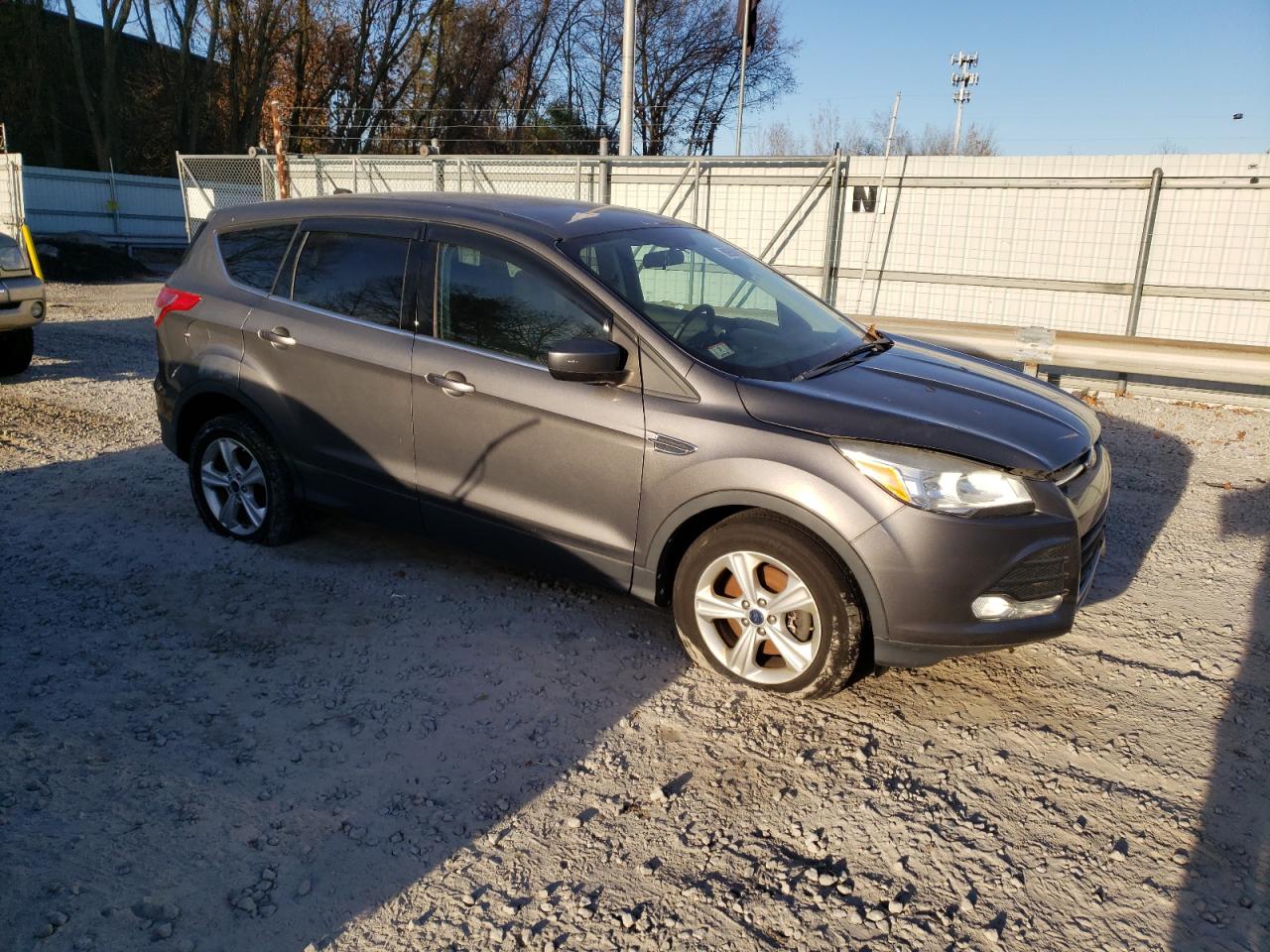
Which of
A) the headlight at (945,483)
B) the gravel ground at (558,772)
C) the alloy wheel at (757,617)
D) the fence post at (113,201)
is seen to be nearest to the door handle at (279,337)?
the gravel ground at (558,772)

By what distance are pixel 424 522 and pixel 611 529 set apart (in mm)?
1050

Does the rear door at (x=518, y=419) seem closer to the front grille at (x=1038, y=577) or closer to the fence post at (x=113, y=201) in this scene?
the front grille at (x=1038, y=577)

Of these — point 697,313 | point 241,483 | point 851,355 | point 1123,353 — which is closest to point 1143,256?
point 1123,353

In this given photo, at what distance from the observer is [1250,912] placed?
8.62 ft

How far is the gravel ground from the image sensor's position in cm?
261

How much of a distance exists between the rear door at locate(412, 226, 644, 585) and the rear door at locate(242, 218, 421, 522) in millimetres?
152

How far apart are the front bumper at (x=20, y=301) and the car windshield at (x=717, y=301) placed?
6.67 metres

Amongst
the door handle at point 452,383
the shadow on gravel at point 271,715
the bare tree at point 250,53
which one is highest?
the bare tree at point 250,53

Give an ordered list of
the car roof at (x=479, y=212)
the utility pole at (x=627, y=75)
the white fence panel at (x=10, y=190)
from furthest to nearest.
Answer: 1. the white fence panel at (x=10, y=190)
2. the utility pole at (x=627, y=75)
3. the car roof at (x=479, y=212)

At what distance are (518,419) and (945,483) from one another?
1767mm

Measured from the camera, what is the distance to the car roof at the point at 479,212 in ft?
14.2

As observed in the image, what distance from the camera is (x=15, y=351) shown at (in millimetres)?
9359

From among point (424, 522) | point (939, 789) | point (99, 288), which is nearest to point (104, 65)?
point (99, 288)

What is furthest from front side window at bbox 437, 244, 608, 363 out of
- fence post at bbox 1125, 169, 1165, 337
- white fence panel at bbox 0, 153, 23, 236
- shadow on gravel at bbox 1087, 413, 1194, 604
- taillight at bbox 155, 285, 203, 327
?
white fence panel at bbox 0, 153, 23, 236
